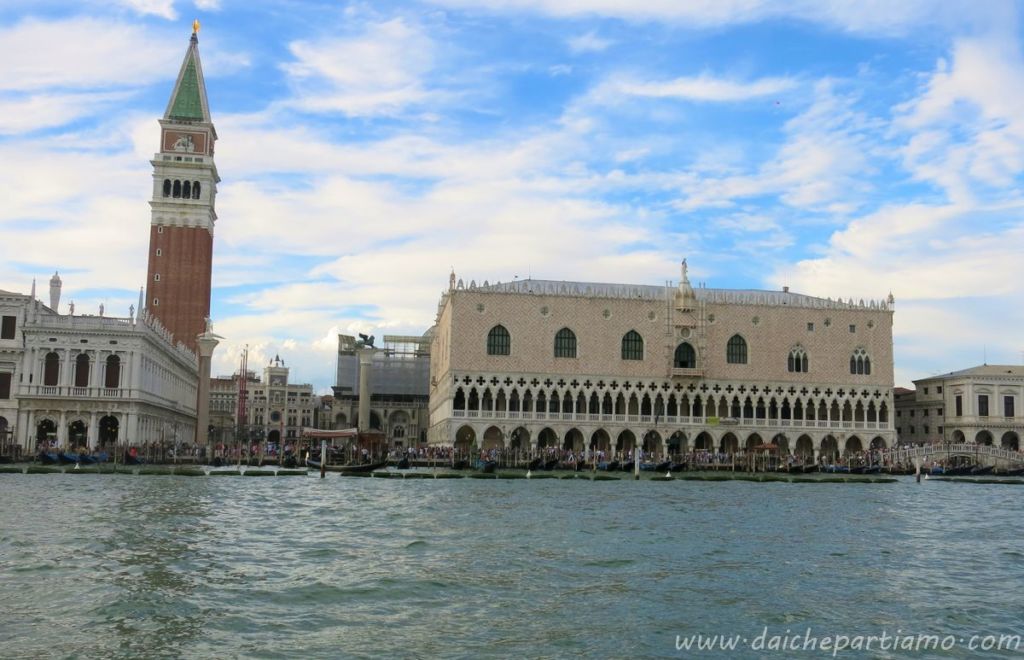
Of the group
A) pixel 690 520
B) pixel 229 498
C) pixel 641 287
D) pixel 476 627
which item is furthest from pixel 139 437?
pixel 476 627

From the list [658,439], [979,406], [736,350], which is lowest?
[658,439]

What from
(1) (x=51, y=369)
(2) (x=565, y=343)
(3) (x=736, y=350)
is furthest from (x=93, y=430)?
(3) (x=736, y=350)

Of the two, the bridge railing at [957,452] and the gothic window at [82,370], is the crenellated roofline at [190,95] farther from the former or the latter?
the bridge railing at [957,452]

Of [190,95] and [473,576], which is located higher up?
[190,95]

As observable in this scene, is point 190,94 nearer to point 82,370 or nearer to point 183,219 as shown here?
point 183,219

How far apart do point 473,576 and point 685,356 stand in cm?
4509

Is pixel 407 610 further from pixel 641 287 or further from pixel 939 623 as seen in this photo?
pixel 641 287

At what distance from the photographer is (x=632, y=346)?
193ft

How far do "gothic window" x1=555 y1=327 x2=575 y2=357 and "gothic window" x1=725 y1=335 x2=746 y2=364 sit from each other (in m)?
8.95

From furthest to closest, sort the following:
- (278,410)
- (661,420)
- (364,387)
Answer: (278,410) < (364,387) < (661,420)

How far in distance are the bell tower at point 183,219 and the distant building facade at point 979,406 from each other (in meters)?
48.2

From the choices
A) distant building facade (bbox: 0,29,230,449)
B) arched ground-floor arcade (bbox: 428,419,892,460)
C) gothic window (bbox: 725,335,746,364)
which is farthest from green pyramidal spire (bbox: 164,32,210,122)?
gothic window (bbox: 725,335,746,364)

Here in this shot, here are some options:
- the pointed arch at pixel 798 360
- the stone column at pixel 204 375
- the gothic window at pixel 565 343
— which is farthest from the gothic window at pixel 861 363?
the stone column at pixel 204 375

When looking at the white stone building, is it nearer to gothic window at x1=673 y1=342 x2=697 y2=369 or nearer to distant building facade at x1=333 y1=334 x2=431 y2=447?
gothic window at x1=673 y1=342 x2=697 y2=369
